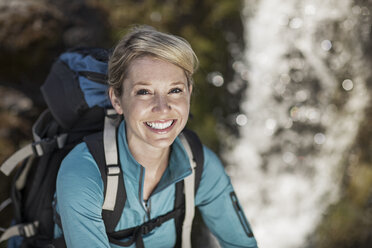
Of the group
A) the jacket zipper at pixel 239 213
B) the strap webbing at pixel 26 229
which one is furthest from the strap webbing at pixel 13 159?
the jacket zipper at pixel 239 213

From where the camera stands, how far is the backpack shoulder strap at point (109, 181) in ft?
6.29

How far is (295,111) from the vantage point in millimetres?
4684

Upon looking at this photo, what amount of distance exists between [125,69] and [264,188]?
11.9ft

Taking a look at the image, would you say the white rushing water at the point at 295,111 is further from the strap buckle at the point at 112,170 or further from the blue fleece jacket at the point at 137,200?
the strap buckle at the point at 112,170

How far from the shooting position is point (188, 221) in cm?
221

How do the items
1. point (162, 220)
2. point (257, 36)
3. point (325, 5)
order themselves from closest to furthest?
point (162, 220), point (325, 5), point (257, 36)

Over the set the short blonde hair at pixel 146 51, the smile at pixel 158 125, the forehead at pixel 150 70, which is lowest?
the smile at pixel 158 125

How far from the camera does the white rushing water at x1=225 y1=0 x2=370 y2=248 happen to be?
4.48 metres

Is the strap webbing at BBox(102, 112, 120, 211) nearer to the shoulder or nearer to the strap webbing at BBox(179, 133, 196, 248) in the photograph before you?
the shoulder

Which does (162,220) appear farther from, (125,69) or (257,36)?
(257,36)

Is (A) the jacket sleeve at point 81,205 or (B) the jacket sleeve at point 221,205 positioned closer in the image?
(A) the jacket sleeve at point 81,205

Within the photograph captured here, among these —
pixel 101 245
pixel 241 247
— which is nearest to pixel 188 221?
pixel 241 247

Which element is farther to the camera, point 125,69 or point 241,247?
point 241,247

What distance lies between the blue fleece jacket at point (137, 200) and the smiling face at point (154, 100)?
215mm
